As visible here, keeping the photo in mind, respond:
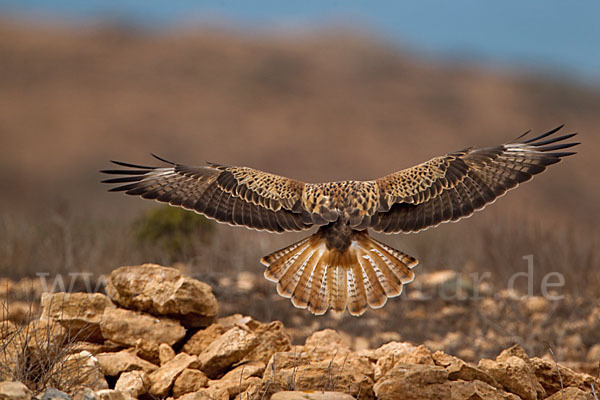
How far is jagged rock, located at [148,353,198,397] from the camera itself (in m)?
5.30

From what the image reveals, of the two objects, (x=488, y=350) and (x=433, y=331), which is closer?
(x=488, y=350)

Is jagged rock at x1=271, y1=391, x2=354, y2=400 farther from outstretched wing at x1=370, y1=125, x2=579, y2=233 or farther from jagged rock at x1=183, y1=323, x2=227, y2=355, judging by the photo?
outstretched wing at x1=370, y1=125, x2=579, y2=233

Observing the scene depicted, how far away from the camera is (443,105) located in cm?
4991

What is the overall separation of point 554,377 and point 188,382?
9.05 ft

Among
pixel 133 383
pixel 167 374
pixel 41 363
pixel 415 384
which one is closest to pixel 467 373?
pixel 415 384

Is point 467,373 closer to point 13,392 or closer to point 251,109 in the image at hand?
point 13,392

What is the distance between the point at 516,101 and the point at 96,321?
49.3 metres

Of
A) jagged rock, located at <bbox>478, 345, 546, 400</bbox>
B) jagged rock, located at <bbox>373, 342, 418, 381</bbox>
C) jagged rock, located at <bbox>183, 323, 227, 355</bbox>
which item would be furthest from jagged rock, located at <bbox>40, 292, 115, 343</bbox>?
jagged rock, located at <bbox>478, 345, 546, 400</bbox>

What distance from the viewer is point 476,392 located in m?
4.79

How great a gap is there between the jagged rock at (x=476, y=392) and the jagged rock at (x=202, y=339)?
7.10ft

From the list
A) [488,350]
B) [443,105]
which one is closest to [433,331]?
[488,350]

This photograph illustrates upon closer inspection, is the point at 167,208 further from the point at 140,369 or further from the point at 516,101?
the point at 516,101

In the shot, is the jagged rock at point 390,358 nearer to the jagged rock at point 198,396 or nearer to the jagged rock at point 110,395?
the jagged rock at point 198,396

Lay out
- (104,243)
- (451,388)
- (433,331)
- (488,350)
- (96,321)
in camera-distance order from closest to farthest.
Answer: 1. (451,388)
2. (96,321)
3. (488,350)
4. (433,331)
5. (104,243)
